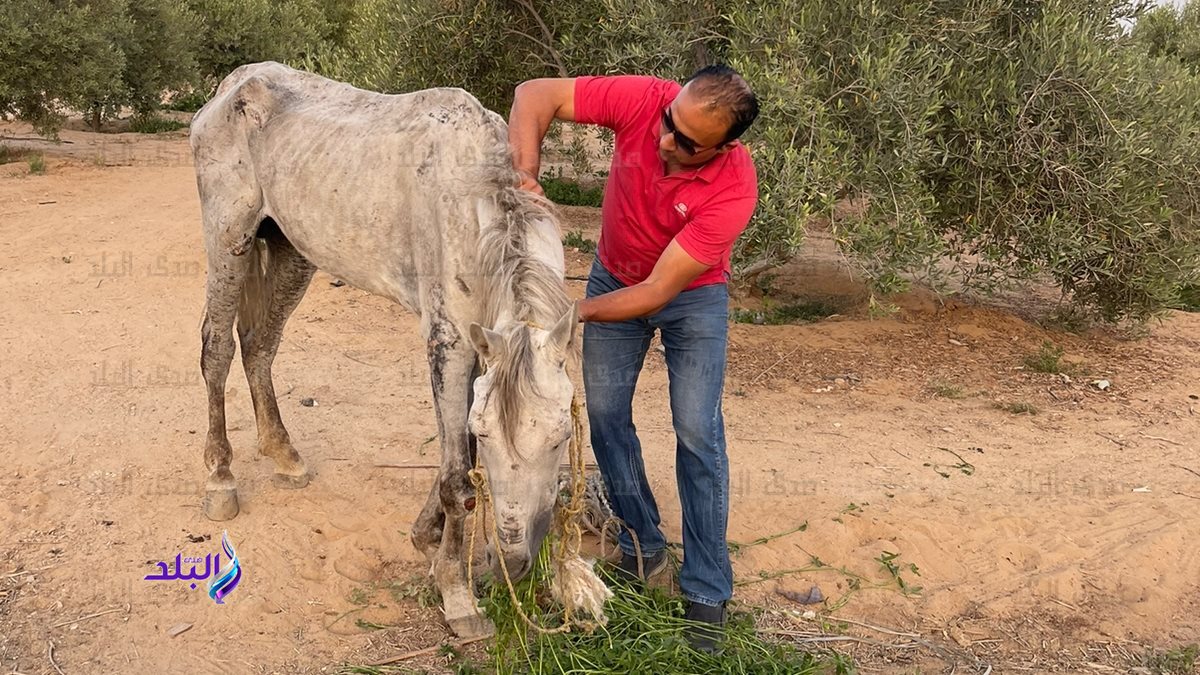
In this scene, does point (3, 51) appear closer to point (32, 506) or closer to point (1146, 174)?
point (32, 506)

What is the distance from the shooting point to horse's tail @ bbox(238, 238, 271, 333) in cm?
447

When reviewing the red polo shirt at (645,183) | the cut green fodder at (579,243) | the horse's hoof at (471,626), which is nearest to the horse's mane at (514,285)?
the red polo shirt at (645,183)

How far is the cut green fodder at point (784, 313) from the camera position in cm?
772

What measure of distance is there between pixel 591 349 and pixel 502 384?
3.32 ft

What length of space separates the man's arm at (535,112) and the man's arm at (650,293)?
0.62 meters

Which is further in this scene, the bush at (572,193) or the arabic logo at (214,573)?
the bush at (572,193)

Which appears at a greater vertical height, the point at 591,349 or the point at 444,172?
the point at 444,172

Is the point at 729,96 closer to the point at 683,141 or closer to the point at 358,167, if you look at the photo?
the point at 683,141

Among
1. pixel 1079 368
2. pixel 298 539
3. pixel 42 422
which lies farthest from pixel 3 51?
pixel 1079 368

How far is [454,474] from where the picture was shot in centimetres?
333

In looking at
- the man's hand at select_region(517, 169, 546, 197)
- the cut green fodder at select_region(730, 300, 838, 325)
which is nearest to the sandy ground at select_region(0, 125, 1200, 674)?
the cut green fodder at select_region(730, 300, 838, 325)

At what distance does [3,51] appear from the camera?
10820 millimetres

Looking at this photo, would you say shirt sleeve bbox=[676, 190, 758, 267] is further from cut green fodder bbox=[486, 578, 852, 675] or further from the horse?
cut green fodder bbox=[486, 578, 852, 675]

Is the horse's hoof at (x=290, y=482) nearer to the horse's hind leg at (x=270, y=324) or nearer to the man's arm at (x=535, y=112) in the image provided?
the horse's hind leg at (x=270, y=324)
